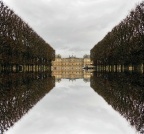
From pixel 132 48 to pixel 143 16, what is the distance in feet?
19.3

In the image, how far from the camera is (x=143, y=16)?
160 feet

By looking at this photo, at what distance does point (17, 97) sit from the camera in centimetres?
2300

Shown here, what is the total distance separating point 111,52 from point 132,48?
20.8 metres

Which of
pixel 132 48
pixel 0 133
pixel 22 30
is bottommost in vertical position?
pixel 0 133

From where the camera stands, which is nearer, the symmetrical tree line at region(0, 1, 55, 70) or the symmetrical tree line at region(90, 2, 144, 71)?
the symmetrical tree line at region(90, 2, 144, 71)

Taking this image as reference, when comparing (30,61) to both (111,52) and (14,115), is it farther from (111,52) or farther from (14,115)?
(14,115)

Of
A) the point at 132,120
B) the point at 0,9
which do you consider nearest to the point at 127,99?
the point at 132,120

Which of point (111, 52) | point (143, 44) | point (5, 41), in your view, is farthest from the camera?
point (111, 52)

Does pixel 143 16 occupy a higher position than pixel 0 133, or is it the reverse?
pixel 143 16

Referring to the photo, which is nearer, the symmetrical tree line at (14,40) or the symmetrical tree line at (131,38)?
the symmetrical tree line at (131,38)

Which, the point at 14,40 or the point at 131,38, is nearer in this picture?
the point at 131,38

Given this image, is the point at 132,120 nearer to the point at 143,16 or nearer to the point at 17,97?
the point at 17,97

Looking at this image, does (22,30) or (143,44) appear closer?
(143,44)

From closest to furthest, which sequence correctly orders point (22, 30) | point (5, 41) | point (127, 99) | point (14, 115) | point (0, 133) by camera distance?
1. point (0, 133)
2. point (14, 115)
3. point (127, 99)
4. point (5, 41)
5. point (22, 30)
